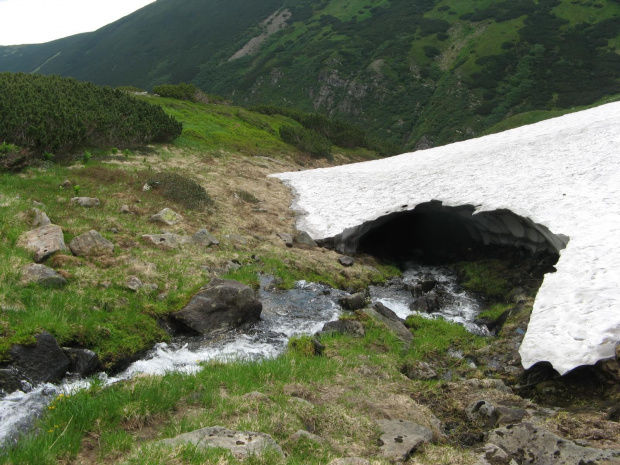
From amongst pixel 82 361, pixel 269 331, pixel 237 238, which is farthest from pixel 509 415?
pixel 237 238

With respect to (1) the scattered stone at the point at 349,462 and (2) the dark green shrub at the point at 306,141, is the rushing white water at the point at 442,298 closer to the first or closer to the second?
(1) the scattered stone at the point at 349,462

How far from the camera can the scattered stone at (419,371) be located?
11.7 m

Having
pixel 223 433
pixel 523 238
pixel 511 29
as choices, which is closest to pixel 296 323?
pixel 223 433

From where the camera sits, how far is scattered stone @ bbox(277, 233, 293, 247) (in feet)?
73.5

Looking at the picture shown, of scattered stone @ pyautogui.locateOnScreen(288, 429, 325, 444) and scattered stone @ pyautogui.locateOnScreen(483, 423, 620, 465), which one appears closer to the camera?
scattered stone @ pyautogui.locateOnScreen(483, 423, 620, 465)

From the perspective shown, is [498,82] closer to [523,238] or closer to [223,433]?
[523,238]

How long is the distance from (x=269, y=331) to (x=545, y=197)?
12.9 meters

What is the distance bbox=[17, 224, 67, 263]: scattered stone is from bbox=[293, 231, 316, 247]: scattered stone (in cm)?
1104

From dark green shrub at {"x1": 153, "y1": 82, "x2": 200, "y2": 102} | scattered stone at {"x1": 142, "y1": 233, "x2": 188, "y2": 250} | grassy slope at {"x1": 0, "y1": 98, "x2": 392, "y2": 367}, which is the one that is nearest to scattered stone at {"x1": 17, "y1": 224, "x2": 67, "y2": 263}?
grassy slope at {"x1": 0, "y1": 98, "x2": 392, "y2": 367}

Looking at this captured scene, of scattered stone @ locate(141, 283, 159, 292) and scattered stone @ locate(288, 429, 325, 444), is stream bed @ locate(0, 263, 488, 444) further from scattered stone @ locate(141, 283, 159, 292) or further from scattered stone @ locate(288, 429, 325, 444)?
scattered stone @ locate(288, 429, 325, 444)

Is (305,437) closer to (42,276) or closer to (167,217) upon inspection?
(42,276)

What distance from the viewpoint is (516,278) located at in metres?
18.5

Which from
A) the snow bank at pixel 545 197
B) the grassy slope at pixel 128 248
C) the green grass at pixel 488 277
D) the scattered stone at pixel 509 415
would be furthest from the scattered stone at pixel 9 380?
the green grass at pixel 488 277

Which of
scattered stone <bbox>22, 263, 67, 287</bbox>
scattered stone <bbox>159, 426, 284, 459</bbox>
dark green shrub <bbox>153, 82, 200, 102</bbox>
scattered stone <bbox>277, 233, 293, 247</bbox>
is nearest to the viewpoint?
scattered stone <bbox>159, 426, 284, 459</bbox>
